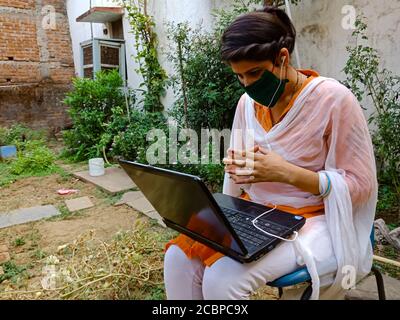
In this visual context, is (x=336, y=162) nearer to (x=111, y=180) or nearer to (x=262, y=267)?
(x=262, y=267)

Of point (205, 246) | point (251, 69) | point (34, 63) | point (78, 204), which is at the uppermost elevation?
point (34, 63)

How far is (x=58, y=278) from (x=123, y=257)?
1.43ft

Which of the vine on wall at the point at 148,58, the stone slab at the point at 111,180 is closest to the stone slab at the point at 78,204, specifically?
the stone slab at the point at 111,180

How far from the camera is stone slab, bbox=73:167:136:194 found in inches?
162

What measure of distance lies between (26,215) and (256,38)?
10.8ft

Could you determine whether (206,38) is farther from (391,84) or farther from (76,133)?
(76,133)

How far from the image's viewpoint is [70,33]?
8.44 meters

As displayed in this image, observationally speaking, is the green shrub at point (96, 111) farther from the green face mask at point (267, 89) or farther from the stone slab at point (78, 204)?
the green face mask at point (267, 89)

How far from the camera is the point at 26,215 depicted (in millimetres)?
3453

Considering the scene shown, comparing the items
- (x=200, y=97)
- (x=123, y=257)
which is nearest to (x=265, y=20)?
(x=123, y=257)

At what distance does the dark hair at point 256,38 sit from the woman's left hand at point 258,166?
37 centimetres

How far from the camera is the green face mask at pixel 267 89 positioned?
1.25 m

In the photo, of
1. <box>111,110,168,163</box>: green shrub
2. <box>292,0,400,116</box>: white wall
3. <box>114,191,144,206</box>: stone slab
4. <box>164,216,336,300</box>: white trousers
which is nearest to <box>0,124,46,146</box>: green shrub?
<box>111,110,168,163</box>: green shrub
